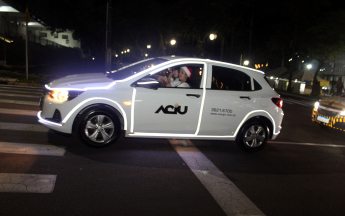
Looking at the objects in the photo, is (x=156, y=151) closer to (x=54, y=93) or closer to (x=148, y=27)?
(x=54, y=93)

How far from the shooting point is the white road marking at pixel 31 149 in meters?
5.38

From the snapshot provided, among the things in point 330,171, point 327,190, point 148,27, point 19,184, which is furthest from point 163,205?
point 148,27

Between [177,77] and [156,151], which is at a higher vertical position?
[177,77]

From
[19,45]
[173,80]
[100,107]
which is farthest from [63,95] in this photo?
[19,45]

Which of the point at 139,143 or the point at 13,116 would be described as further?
the point at 13,116

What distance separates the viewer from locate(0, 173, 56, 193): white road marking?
3.98 metres

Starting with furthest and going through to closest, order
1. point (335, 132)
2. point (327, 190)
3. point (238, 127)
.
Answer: point (335, 132) → point (238, 127) → point (327, 190)

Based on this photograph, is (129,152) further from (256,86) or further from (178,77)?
(256,86)

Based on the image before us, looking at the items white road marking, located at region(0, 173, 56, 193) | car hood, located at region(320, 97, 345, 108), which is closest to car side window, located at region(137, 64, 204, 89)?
white road marking, located at region(0, 173, 56, 193)

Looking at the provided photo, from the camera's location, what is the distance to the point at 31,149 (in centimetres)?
555

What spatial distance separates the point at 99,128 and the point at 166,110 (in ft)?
4.19

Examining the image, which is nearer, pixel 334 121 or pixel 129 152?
pixel 129 152

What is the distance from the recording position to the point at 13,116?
7906mm

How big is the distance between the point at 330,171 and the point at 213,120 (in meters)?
2.34
